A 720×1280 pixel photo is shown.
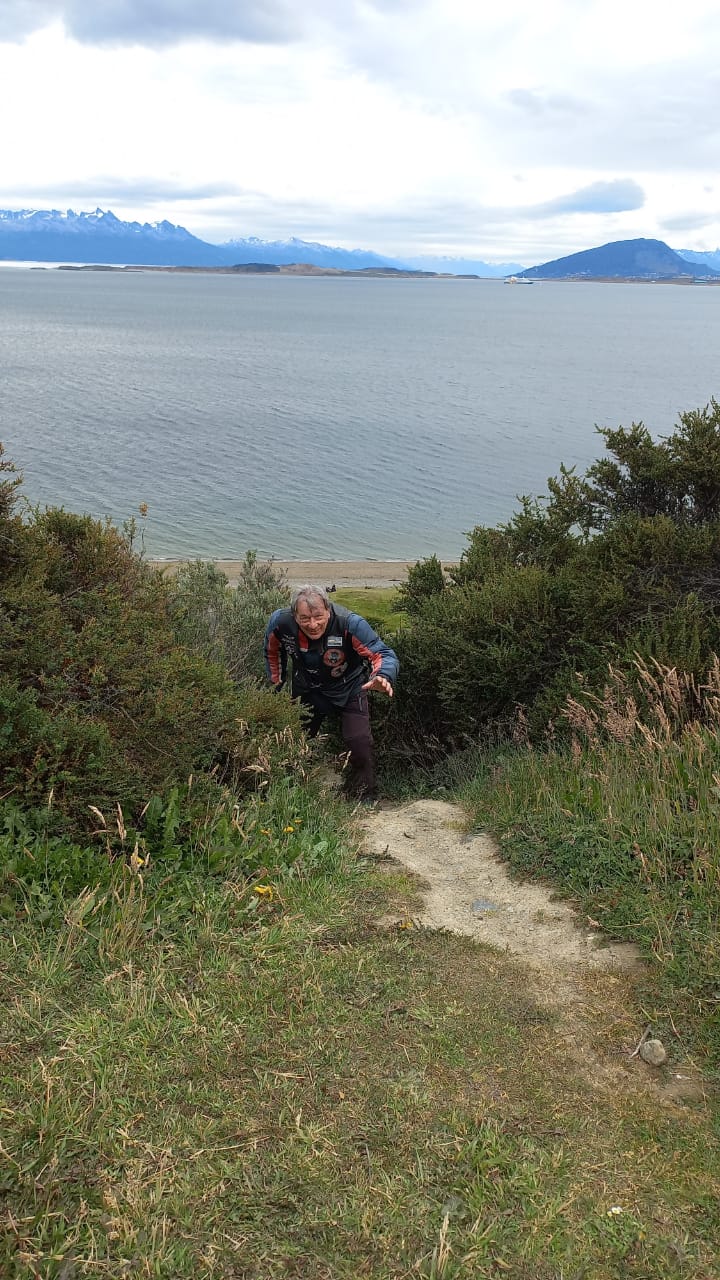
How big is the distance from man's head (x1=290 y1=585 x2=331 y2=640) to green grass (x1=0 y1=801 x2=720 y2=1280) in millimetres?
3079

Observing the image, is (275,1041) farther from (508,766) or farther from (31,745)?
(508,766)

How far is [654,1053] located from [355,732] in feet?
14.5

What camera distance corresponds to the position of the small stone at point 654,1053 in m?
3.91

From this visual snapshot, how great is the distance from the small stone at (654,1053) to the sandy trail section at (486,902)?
613 millimetres

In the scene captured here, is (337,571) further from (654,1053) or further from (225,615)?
(654,1053)

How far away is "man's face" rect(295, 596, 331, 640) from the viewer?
24.6 ft

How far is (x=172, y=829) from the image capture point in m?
5.17

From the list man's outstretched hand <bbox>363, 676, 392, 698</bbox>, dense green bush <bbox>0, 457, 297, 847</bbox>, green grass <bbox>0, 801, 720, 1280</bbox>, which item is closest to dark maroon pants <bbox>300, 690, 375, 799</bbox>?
man's outstretched hand <bbox>363, 676, 392, 698</bbox>

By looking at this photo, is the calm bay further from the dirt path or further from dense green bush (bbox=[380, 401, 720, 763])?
the dirt path

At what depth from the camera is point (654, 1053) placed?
3.92 m

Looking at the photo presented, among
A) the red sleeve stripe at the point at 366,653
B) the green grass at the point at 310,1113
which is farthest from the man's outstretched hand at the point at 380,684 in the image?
the green grass at the point at 310,1113

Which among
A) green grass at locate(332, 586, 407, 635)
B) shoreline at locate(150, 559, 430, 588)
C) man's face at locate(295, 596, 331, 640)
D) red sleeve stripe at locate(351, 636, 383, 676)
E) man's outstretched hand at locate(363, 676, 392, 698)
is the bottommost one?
shoreline at locate(150, 559, 430, 588)

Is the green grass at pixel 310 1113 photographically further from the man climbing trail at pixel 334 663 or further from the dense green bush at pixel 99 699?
the man climbing trail at pixel 334 663

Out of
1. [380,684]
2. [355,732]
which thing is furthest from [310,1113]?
[355,732]
